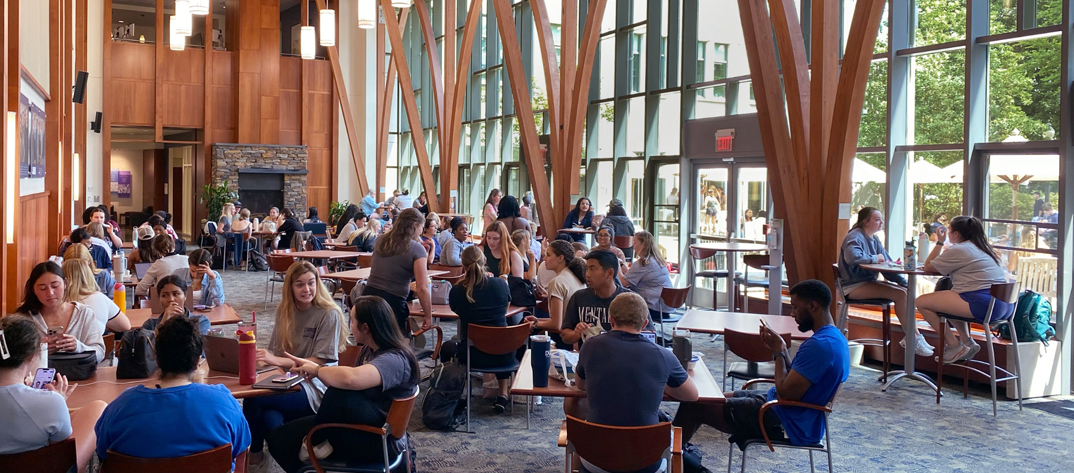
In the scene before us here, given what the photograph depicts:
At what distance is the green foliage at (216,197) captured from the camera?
64.2 ft

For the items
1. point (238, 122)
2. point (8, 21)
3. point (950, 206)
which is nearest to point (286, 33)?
point (238, 122)

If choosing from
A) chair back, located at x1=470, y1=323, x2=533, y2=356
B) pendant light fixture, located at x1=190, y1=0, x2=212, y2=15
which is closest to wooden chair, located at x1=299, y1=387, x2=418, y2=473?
chair back, located at x1=470, y1=323, x2=533, y2=356

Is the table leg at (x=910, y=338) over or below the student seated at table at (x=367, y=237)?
below

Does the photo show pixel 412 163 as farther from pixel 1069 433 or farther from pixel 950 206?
pixel 1069 433

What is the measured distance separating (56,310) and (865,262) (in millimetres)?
5595

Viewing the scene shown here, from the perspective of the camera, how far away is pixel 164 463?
269cm

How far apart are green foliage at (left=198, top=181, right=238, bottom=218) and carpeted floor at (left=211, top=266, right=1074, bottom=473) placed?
578 inches

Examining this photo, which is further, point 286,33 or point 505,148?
point 286,33

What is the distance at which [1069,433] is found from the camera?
556 cm

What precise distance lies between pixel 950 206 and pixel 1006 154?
0.75 meters

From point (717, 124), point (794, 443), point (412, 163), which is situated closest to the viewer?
point (794, 443)

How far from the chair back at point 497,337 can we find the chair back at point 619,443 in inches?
80.1

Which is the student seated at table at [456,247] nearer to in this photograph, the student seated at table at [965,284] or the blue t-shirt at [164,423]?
the student seated at table at [965,284]

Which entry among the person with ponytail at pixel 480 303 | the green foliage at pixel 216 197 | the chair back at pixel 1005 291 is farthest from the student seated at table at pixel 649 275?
the green foliage at pixel 216 197
